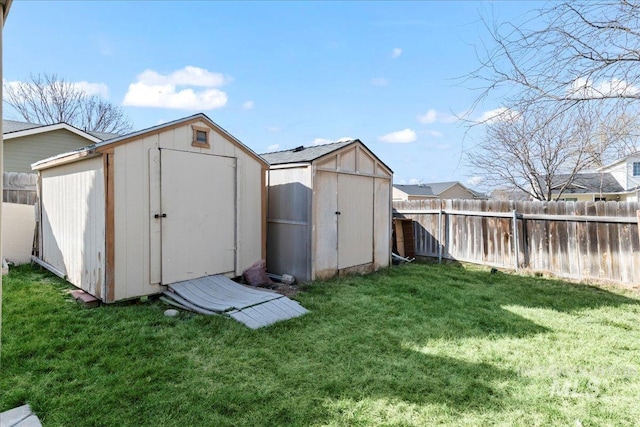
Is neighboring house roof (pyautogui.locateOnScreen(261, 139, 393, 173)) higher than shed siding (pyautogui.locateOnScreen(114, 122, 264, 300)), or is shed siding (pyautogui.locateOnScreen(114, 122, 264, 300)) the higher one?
neighboring house roof (pyautogui.locateOnScreen(261, 139, 393, 173))

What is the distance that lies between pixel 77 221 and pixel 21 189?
12.6 ft

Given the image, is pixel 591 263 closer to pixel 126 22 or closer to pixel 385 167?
pixel 385 167

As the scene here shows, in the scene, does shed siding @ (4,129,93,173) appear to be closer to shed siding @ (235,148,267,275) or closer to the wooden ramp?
shed siding @ (235,148,267,275)

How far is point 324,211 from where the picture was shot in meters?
6.09

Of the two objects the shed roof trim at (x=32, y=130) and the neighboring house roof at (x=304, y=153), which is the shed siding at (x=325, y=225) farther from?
the shed roof trim at (x=32, y=130)

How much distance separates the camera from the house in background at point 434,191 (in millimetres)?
24500

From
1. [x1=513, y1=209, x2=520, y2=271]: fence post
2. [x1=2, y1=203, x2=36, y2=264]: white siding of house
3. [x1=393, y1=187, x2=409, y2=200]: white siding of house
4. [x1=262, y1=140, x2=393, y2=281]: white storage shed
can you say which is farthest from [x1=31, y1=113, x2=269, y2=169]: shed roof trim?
[x1=393, y1=187, x2=409, y2=200]: white siding of house

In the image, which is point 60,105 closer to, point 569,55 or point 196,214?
point 196,214

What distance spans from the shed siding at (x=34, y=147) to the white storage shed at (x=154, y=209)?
5.58m

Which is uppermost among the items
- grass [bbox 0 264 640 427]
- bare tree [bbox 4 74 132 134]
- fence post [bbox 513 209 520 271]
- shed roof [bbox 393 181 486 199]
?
bare tree [bbox 4 74 132 134]

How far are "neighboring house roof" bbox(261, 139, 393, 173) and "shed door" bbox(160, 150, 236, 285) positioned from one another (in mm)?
1258

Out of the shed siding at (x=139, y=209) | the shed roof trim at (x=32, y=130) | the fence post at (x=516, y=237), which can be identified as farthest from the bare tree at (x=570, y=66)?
the shed roof trim at (x=32, y=130)

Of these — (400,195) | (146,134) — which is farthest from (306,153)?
(400,195)

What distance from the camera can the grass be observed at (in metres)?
2.26
